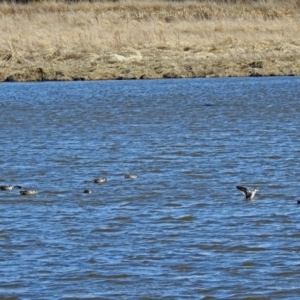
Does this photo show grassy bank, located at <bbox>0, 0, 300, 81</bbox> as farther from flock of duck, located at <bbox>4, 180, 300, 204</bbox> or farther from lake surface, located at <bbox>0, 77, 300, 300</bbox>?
flock of duck, located at <bbox>4, 180, 300, 204</bbox>

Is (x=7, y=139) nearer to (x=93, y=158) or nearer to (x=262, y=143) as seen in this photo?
(x=93, y=158)

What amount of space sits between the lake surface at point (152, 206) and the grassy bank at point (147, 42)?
10537mm

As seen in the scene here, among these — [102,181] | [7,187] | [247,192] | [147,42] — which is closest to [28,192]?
[7,187]

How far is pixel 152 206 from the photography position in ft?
39.7

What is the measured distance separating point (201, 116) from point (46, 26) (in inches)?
713

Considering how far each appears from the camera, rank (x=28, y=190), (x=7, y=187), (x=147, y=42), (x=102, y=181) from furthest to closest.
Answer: (x=147, y=42), (x=102, y=181), (x=7, y=187), (x=28, y=190)

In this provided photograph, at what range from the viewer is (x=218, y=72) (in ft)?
113

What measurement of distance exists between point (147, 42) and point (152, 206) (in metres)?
25.5

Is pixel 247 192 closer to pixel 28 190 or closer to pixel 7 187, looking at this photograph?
pixel 28 190

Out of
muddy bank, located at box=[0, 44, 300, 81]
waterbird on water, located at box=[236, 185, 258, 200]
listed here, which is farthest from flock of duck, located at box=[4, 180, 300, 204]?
muddy bank, located at box=[0, 44, 300, 81]

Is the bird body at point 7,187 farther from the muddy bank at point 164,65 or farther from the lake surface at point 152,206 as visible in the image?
the muddy bank at point 164,65

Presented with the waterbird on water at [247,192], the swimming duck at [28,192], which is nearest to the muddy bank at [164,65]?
the swimming duck at [28,192]

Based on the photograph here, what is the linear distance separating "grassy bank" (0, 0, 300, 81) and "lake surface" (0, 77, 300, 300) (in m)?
10.5

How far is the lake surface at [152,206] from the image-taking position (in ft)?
29.2
